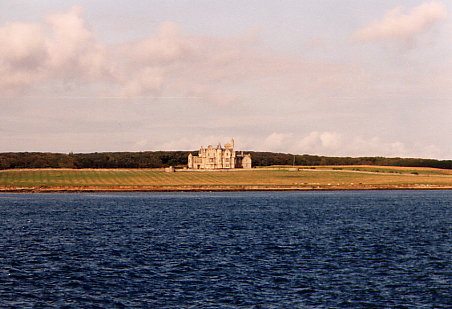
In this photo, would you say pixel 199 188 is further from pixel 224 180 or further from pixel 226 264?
pixel 226 264

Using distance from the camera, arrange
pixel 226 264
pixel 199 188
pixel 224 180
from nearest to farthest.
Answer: pixel 226 264 → pixel 199 188 → pixel 224 180

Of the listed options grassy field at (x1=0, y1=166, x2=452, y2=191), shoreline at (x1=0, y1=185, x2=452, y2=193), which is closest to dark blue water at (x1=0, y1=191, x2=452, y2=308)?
shoreline at (x1=0, y1=185, x2=452, y2=193)

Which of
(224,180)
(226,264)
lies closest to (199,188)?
(224,180)

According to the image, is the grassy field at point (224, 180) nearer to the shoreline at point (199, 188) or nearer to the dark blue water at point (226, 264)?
the shoreline at point (199, 188)

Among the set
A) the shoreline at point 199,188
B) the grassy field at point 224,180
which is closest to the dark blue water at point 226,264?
the shoreline at point 199,188

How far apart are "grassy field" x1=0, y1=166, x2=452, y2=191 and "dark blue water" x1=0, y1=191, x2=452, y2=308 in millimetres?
98232

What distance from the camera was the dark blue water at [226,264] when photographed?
28.9 metres

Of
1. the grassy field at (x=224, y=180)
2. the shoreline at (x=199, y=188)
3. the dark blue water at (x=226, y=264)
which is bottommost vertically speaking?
the dark blue water at (x=226, y=264)

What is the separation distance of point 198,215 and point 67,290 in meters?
49.1

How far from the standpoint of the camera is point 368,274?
114ft

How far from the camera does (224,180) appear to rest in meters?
183

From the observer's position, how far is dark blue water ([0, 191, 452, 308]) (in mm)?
28891

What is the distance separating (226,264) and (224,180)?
14488 centimetres

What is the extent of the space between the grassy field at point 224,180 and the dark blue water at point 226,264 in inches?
3867
